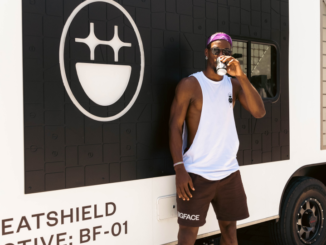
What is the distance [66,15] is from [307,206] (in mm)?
2866

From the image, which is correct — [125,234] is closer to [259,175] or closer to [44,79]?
[44,79]

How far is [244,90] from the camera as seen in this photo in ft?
8.91

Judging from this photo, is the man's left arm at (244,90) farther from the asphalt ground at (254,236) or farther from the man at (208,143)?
the asphalt ground at (254,236)

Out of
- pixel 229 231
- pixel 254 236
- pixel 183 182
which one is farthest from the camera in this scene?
pixel 254 236

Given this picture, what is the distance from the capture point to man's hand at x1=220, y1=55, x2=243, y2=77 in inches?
101

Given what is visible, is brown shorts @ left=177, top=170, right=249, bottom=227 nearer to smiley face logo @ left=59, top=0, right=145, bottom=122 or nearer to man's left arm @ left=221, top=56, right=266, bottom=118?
man's left arm @ left=221, top=56, right=266, bottom=118

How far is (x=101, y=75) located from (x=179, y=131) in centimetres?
65

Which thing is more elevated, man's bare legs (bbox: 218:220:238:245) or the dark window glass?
the dark window glass

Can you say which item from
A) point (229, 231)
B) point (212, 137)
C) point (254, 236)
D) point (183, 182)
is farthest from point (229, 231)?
point (254, 236)

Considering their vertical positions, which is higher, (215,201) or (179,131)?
(179,131)

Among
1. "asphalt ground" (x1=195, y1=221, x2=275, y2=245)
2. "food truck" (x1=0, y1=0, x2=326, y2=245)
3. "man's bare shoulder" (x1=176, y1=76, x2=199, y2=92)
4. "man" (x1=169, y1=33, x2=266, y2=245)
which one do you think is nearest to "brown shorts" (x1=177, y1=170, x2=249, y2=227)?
"man" (x1=169, y1=33, x2=266, y2=245)

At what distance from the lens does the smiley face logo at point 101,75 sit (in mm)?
2262

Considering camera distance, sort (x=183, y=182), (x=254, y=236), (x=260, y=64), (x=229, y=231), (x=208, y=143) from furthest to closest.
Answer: (x=254, y=236)
(x=260, y=64)
(x=229, y=231)
(x=208, y=143)
(x=183, y=182)

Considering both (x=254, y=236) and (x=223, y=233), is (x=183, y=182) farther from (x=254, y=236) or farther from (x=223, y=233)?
(x=254, y=236)
